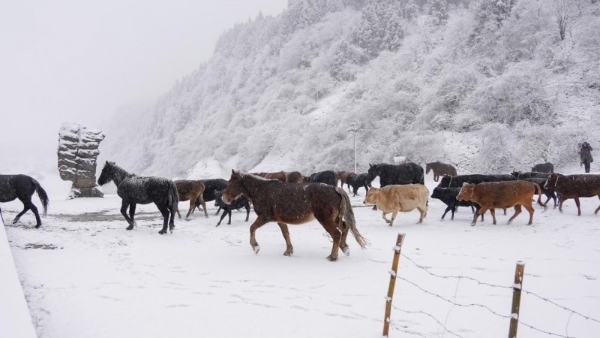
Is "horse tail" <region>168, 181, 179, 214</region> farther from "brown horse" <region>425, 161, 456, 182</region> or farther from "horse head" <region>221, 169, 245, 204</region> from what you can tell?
"brown horse" <region>425, 161, 456, 182</region>

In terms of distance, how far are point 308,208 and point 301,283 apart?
5.68 ft

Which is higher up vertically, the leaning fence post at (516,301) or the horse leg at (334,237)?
the leaning fence post at (516,301)

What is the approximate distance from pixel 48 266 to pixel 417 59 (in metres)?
45.7

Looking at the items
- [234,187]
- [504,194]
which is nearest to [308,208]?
[234,187]

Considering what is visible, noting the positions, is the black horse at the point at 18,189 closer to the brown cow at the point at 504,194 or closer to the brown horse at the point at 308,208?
the brown horse at the point at 308,208

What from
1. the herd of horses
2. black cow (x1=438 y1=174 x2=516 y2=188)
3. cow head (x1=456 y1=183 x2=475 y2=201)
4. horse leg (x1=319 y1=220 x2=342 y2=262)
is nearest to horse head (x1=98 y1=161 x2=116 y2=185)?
the herd of horses

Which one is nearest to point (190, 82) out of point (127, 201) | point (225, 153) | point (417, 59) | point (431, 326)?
point (225, 153)

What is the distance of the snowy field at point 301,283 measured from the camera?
3.66 metres

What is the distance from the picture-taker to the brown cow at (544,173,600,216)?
1019 centimetres

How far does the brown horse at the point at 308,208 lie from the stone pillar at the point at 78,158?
17.4 metres

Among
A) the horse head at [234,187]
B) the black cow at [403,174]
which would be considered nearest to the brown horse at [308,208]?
the horse head at [234,187]

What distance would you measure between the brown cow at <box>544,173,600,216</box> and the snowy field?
133 centimetres

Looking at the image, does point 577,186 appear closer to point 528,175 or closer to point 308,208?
point 528,175

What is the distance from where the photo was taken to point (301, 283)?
5.13 metres
